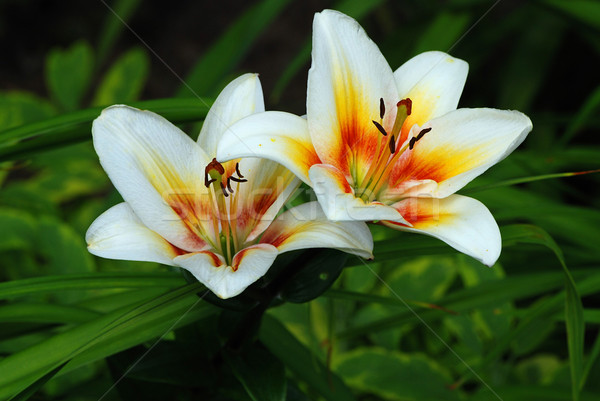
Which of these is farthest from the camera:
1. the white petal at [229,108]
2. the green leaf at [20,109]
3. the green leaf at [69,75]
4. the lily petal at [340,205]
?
the green leaf at [69,75]

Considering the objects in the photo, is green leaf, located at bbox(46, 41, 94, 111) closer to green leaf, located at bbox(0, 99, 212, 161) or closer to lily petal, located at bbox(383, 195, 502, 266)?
green leaf, located at bbox(0, 99, 212, 161)

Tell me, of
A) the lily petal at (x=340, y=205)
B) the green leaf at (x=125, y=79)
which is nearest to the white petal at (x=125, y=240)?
the lily petal at (x=340, y=205)

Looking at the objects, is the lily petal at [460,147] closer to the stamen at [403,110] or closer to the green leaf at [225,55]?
the stamen at [403,110]

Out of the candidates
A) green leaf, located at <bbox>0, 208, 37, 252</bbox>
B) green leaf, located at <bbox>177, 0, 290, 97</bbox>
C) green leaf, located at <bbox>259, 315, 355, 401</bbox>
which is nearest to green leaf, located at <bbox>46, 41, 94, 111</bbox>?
green leaf, located at <bbox>177, 0, 290, 97</bbox>

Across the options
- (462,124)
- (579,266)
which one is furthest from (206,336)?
(579,266)

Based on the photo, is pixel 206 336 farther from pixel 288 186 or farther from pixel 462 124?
pixel 462 124

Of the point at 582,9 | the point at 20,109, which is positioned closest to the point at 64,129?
the point at 20,109
